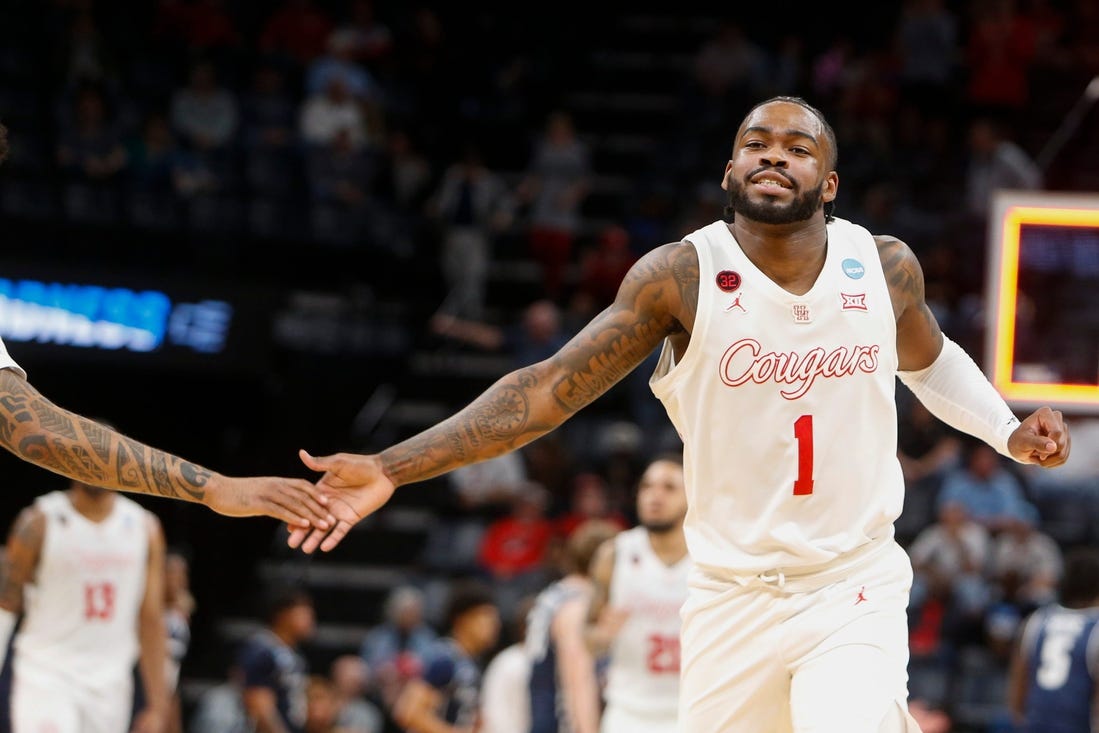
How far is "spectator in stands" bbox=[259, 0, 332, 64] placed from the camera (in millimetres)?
18161

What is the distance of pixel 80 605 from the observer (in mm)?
9305

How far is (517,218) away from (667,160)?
163 centimetres

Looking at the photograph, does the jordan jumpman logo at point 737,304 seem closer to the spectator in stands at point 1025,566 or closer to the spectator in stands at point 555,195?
the spectator in stands at point 1025,566

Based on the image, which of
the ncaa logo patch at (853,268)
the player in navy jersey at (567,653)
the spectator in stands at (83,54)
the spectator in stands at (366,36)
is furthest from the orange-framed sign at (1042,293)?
the spectator in stands at (83,54)

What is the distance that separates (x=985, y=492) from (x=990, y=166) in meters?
3.95

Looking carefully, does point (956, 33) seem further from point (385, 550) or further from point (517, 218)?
point (385, 550)

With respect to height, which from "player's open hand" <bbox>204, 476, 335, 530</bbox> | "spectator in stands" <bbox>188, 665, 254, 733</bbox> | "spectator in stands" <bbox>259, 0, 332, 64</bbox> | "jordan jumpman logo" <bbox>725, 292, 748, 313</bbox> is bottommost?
"spectator in stands" <bbox>188, 665, 254, 733</bbox>

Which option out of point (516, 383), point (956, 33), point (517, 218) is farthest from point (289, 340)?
point (516, 383)

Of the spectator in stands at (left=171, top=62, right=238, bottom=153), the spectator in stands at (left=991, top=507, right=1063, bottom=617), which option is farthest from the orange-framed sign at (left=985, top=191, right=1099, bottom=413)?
the spectator in stands at (left=171, top=62, right=238, bottom=153)

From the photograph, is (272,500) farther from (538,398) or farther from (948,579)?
(948,579)

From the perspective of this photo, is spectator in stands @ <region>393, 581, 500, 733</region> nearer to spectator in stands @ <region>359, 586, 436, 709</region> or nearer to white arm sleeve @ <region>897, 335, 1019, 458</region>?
spectator in stands @ <region>359, 586, 436, 709</region>

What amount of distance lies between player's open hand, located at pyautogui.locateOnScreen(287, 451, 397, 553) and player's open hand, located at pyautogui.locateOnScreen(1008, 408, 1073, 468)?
6.33 ft

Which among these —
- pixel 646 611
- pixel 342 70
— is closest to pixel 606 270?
pixel 342 70

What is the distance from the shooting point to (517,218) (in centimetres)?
1825
